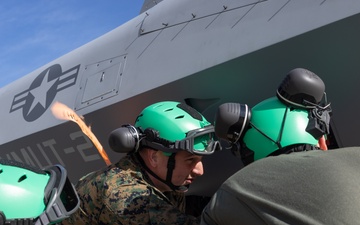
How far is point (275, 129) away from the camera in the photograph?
1948 millimetres

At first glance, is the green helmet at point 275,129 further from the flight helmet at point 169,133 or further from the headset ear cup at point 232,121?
the flight helmet at point 169,133

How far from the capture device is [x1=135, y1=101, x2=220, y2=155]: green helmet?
9.05 ft

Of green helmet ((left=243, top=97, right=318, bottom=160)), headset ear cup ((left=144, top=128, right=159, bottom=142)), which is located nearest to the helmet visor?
headset ear cup ((left=144, top=128, right=159, bottom=142))

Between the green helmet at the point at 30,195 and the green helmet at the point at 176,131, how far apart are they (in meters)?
0.81

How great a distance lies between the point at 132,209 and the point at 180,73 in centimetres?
107

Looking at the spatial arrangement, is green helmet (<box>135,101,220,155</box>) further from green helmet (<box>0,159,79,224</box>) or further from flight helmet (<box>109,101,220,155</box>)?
green helmet (<box>0,159,79,224</box>)

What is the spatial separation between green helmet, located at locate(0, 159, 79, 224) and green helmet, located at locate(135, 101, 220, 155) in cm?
81

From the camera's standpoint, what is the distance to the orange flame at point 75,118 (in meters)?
4.12

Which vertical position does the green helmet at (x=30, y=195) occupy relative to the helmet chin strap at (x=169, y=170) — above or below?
above

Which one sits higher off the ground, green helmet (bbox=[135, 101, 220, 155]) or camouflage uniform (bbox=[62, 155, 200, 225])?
green helmet (bbox=[135, 101, 220, 155])

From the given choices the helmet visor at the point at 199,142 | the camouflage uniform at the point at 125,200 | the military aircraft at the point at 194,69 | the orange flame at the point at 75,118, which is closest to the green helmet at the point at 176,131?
the helmet visor at the point at 199,142

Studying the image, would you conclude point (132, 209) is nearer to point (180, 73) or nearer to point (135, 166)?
point (135, 166)

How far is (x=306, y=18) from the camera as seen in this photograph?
2.67 metres

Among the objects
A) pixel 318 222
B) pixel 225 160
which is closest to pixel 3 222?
pixel 318 222
